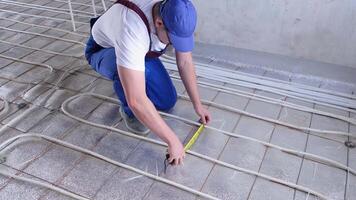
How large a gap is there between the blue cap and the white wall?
1.09 meters

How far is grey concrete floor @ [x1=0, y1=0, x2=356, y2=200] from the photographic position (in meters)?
1.57

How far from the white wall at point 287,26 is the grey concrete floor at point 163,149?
6.3 inches

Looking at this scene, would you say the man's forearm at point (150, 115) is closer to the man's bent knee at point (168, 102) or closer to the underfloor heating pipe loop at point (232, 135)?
the underfloor heating pipe loop at point (232, 135)

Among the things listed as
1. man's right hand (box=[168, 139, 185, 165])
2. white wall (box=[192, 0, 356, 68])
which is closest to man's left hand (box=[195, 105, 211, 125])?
man's right hand (box=[168, 139, 185, 165])

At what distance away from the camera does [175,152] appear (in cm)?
154

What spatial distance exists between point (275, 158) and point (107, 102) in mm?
1058

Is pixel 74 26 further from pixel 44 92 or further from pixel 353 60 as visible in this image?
pixel 353 60

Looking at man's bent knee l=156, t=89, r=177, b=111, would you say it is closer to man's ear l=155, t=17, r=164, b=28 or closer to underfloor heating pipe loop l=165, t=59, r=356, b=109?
underfloor heating pipe loop l=165, t=59, r=356, b=109

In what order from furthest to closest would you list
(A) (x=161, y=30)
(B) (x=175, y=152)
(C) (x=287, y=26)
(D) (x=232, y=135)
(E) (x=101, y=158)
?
(C) (x=287, y=26)
(D) (x=232, y=135)
(E) (x=101, y=158)
(B) (x=175, y=152)
(A) (x=161, y=30)

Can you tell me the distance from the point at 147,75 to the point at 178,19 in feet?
1.93

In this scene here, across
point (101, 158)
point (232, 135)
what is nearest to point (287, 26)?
point (232, 135)

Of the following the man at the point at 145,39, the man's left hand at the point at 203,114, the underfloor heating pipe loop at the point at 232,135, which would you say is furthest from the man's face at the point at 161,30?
the underfloor heating pipe loop at the point at 232,135

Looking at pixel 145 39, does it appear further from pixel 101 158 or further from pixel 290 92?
pixel 290 92

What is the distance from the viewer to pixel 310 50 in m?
2.28
